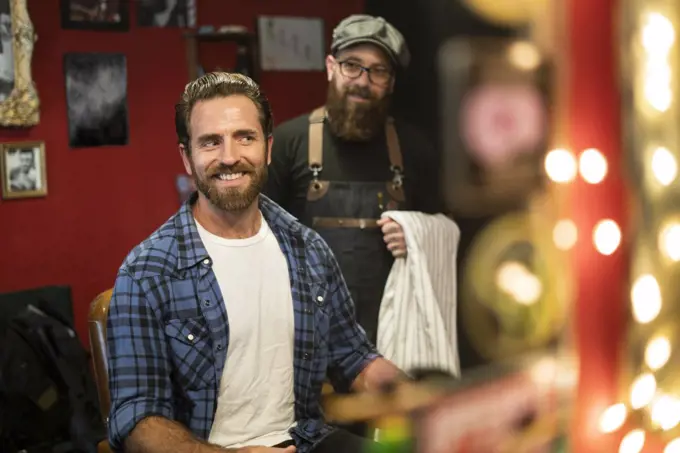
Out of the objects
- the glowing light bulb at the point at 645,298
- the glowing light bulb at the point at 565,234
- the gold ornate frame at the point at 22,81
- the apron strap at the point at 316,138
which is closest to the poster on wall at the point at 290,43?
the apron strap at the point at 316,138

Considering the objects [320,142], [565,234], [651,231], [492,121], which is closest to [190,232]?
[320,142]

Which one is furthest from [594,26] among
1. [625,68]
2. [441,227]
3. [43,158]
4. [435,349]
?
[43,158]

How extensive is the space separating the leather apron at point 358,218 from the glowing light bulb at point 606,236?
2.27ft

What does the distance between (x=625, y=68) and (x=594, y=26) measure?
150mm

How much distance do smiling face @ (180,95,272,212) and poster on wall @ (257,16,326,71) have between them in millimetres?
398

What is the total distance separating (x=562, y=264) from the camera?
6.35 ft

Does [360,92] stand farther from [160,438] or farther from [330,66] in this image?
[160,438]

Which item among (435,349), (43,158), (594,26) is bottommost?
(435,349)

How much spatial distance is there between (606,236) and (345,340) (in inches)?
34.2

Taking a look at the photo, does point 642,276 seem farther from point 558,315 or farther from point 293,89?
point 293,89

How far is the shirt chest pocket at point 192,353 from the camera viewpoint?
131 centimetres

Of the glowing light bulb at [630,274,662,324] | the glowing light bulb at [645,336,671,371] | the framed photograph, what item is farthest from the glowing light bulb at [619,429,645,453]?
the framed photograph

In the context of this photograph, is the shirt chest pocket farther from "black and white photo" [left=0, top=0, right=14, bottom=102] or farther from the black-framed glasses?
"black and white photo" [left=0, top=0, right=14, bottom=102]

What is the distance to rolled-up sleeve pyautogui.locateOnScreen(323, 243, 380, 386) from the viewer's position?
1519 mm
